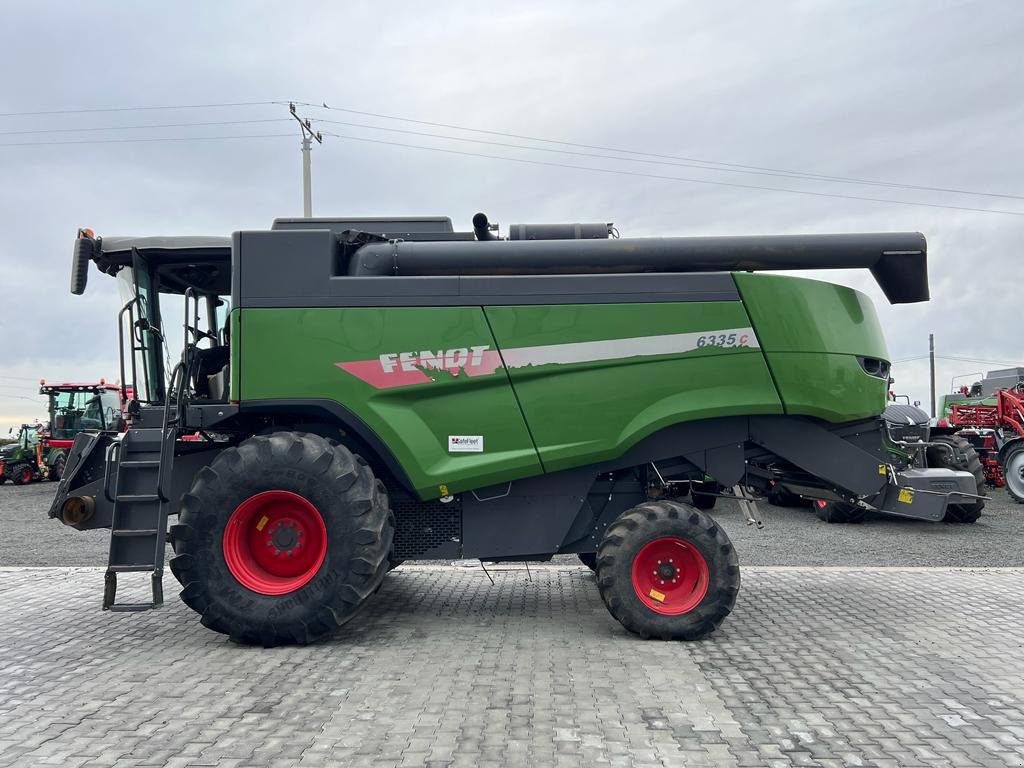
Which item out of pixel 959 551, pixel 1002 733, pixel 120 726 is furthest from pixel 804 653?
pixel 959 551

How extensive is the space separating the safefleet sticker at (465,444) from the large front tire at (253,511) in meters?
0.61

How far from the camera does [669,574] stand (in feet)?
17.7

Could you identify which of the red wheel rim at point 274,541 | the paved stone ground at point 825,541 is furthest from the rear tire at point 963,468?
the red wheel rim at point 274,541

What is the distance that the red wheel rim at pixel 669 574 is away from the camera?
17.6ft

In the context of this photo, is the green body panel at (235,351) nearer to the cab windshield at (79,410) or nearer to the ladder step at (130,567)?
the ladder step at (130,567)

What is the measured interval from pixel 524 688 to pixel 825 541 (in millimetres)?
7392

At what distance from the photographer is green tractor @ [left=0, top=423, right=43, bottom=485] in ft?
72.1

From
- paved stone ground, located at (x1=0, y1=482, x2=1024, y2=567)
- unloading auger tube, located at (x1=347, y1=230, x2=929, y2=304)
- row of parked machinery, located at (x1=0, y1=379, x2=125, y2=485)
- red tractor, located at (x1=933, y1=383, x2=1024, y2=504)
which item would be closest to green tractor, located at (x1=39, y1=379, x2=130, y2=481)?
row of parked machinery, located at (x1=0, y1=379, x2=125, y2=485)

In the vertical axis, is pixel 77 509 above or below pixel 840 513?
above

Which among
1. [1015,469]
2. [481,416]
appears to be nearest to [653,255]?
[481,416]

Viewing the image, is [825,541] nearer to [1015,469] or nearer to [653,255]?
A: [1015,469]

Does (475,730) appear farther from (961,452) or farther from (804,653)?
(961,452)

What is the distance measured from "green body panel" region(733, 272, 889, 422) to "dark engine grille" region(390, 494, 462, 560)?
259 centimetres

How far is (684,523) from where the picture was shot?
532 cm
